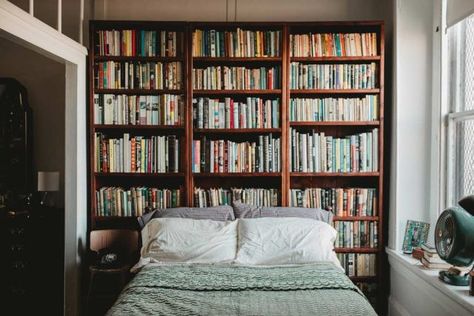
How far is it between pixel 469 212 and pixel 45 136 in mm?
3590

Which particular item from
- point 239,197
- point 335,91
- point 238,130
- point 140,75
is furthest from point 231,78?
point 239,197

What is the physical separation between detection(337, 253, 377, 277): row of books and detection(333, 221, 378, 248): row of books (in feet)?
0.27

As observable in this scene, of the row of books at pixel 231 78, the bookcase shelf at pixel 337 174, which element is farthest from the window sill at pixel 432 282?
the row of books at pixel 231 78

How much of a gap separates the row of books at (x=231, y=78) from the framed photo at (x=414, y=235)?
155 cm

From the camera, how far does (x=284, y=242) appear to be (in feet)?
10.4

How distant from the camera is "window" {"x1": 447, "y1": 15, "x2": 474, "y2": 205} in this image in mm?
3023

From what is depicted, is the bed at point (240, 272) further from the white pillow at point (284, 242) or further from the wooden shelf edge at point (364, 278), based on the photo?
the wooden shelf edge at point (364, 278)

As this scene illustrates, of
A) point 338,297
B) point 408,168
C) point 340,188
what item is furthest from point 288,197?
point 338,297

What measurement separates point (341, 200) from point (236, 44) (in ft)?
5.20

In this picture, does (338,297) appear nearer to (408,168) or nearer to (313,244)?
(313,244)

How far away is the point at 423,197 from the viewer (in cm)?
355

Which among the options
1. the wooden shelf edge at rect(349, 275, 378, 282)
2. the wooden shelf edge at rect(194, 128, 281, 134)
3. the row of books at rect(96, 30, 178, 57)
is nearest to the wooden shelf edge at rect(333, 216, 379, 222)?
the wooden shelf edge at rect(349, 275, 378, 282)

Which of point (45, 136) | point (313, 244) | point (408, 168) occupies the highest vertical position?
point (45, 136)

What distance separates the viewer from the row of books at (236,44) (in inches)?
144
